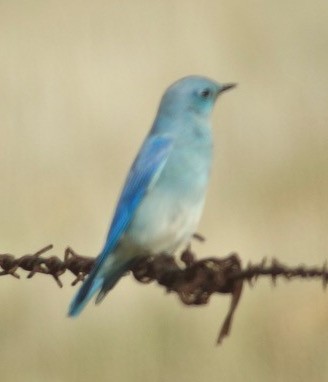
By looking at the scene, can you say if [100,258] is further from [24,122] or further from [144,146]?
[24,122]

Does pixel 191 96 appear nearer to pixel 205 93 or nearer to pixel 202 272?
pixel 205 93

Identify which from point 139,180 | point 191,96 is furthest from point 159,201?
point 191,96

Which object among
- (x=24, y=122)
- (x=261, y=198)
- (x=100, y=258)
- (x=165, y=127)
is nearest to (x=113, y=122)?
(x=24, y=122)

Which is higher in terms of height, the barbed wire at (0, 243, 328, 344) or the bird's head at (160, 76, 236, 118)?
the bird's head at (160, 76, 236, 118)

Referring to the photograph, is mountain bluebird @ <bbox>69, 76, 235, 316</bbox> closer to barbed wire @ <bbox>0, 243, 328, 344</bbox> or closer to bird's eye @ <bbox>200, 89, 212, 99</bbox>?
bird's eye @ <bbox>200, 89, 212, 99</bbox>

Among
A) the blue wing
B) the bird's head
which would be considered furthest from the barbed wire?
the bird's head

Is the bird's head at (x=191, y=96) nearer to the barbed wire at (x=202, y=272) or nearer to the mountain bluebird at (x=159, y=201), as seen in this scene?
the mountain bluebird at (x=159, y=201)
